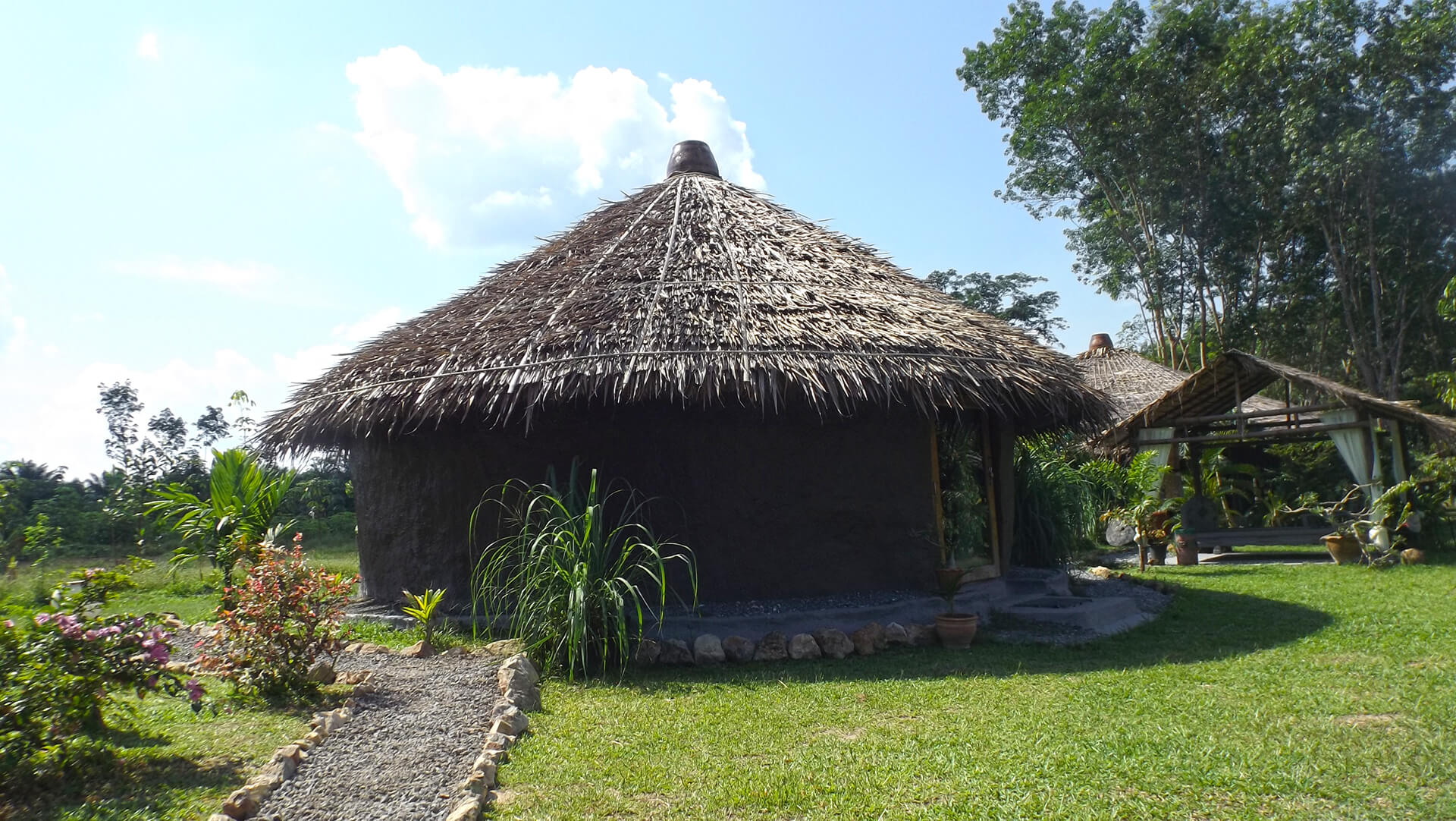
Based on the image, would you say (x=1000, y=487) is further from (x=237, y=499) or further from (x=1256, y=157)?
(x=1256, y=157)

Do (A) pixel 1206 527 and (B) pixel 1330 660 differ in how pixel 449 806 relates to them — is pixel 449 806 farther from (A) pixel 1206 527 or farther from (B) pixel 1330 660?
(A) pixel 1206 527

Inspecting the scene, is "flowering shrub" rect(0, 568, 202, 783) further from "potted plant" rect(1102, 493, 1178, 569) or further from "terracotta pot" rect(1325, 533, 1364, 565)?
"terracotta pot" rect(1325, 533, 1364, 565)

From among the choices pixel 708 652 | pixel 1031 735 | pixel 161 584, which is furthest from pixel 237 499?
pixel 1031 735

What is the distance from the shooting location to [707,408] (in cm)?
729

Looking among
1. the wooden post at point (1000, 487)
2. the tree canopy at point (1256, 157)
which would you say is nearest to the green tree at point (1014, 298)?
the tree canopy at point (1256, 157)

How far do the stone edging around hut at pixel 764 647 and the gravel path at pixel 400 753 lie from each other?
3.62 ft

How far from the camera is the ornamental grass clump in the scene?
6094 mm

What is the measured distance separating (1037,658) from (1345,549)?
24.7 ft

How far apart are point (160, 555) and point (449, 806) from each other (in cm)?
1378

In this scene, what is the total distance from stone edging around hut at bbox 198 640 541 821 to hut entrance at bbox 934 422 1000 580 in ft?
12.2

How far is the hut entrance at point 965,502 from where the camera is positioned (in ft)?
26.9

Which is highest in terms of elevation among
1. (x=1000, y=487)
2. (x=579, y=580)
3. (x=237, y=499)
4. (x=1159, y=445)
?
(x=1159, y=445)

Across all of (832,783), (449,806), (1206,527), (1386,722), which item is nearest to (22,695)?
(449,806)

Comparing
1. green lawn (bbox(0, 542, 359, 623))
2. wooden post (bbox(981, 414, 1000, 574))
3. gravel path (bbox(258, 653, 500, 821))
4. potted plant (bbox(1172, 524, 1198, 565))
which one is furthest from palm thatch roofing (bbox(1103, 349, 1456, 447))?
gravel path (bbox(258, 653, 500, 821))
